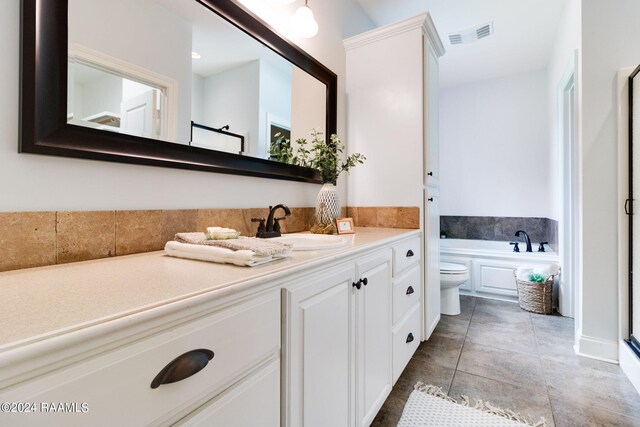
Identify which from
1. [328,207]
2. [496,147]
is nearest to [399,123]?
[328,207]

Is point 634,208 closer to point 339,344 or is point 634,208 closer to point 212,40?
point 339,344

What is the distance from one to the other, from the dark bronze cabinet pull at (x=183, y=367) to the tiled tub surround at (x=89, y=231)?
56 centimetres

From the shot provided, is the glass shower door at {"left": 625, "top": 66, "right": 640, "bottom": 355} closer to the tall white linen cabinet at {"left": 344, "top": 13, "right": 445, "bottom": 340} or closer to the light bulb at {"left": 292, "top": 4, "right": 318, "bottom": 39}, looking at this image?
the tall white linen cabinet at {"left": 344, "top": 13, "right": 445, "bottom": 340}

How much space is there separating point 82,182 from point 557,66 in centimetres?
378

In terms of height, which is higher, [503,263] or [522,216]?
[522,216]

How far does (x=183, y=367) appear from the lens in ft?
1.63

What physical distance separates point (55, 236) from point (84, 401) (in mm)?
599

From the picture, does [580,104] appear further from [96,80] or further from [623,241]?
[96,80]

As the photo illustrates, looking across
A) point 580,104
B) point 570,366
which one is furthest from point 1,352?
point 580,104

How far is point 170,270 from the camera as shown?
727mm

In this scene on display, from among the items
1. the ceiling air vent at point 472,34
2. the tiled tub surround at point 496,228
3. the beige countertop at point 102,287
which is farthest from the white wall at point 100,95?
the tiled tub surround at point 496,228

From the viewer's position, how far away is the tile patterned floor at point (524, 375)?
1433 millimetres

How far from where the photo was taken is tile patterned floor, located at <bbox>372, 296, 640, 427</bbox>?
1433 mm

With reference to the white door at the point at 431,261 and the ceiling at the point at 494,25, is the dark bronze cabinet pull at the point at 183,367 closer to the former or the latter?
the white door at the point at 431,261
